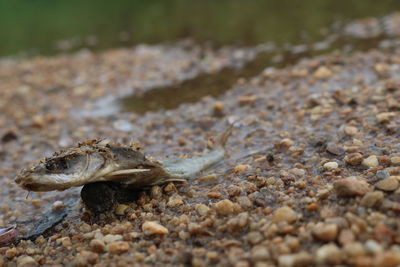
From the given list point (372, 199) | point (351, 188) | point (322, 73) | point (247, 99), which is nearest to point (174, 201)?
point (351, 188)

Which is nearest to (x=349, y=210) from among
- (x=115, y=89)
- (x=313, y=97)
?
(x=313, y=97)

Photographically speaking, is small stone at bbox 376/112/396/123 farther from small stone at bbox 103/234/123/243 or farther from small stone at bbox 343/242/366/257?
small stone at bbox 103/234/123/243

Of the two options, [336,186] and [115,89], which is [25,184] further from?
[115,89]

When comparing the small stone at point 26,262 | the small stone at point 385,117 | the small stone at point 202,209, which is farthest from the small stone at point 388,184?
the small stone at point 26,262

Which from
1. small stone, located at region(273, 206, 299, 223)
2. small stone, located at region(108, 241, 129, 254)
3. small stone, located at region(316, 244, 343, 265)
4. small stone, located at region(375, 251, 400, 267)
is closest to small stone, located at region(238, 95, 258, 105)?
small stone, located at region(273, 206, 299, 223)

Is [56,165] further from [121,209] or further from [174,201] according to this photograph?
[174,201]

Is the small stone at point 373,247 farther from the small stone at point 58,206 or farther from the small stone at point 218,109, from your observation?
the small stone at point 218,109
